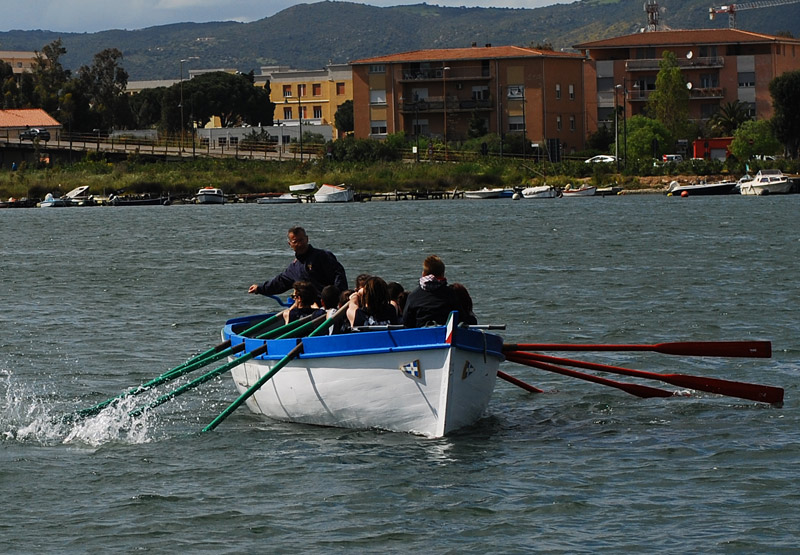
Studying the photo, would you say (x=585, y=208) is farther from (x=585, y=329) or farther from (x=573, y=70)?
(x=585, y=329)

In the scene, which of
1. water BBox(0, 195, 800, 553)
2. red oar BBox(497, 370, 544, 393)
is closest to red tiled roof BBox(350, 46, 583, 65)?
water BBox(0, 195, 800, 553)

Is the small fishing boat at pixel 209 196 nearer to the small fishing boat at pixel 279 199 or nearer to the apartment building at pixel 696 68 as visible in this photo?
the small fishing boat at pixel 279 199

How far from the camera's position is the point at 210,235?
6412 cm

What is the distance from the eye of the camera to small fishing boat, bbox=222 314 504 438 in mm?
13922

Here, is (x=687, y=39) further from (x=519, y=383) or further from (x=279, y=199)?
(x=519, y=383)

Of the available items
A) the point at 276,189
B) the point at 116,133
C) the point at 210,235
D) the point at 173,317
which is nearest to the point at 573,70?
the point at 276,189

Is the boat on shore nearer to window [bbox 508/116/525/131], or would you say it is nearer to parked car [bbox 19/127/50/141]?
window [bbox 508/116/525/131]

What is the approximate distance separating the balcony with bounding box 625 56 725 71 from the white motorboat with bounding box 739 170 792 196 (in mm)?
24640

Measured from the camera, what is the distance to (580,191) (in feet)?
319

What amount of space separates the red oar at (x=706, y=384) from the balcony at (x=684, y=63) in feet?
335

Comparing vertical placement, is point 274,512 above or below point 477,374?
below

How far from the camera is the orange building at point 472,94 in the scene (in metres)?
114

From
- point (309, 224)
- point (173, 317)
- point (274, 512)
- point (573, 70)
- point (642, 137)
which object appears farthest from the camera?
point (573, 70)

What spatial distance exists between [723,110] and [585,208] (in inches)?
1324
